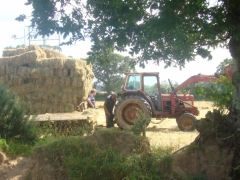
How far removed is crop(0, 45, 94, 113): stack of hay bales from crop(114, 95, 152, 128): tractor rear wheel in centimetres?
408

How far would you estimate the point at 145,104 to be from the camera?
39.1ft

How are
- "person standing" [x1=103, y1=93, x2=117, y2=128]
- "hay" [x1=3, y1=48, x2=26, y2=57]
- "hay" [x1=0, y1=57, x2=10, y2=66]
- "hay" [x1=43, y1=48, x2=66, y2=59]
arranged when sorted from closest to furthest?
1. "person standing" [x1=103, y1=93, x2=117, y2=128]
2. "hay" [x1=0, y1=57, x2=10, y2=66]
3. "hay" [x1=3, y1=48, x2=26, y2=57]
4. "hay" [x1=43, y1=48, x2=66, y2=59]

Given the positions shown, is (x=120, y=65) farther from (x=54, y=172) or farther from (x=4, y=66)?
(x=54, y=172)

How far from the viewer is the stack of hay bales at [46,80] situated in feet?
51.4

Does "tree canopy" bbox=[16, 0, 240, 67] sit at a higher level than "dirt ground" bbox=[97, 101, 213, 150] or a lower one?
higher

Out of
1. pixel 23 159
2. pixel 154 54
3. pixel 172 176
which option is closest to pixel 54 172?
pixel 23 159

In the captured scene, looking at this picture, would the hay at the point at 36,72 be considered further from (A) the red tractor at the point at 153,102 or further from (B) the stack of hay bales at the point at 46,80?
(A) the red tractor at the point at 153,102

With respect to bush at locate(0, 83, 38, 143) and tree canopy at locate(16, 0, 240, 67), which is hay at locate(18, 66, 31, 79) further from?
tree canopy at locate(16, 0, 240, 67)

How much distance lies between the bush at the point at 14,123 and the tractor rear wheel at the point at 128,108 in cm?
427

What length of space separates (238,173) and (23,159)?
4.63 metres

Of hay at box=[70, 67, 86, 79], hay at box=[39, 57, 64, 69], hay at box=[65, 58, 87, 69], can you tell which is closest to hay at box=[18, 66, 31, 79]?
hay at box=[39, 57, 64, 69]

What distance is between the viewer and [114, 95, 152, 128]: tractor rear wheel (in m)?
12.0

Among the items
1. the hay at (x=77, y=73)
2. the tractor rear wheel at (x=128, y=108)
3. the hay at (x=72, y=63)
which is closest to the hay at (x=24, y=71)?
the hay at (x=72, y=63)

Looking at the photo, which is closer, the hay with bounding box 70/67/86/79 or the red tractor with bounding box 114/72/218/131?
the red tractor with bounding box 114/72/218/131
